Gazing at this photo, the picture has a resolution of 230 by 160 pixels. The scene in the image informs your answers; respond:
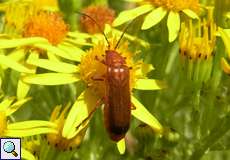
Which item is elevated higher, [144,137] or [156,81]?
[156,81]

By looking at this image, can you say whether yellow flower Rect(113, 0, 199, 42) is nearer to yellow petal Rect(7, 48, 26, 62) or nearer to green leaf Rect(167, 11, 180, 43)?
green leaf Rect(167, 11, 180, 43)

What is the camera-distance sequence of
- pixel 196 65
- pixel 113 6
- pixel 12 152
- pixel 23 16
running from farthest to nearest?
pixel 113 6
pixel 23 16
pixel 196 65
pixel 12 152

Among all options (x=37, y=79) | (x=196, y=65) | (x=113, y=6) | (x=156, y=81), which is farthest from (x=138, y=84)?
(x=113, y=6)

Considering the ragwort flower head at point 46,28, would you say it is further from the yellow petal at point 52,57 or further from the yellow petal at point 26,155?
the yellow petal at point 26,155

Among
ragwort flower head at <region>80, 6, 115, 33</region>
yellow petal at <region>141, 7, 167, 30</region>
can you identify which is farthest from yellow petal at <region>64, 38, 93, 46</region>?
yellow petal at <region>141, 7, 167, 30</region>

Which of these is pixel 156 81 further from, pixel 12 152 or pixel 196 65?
pixel 12 152
